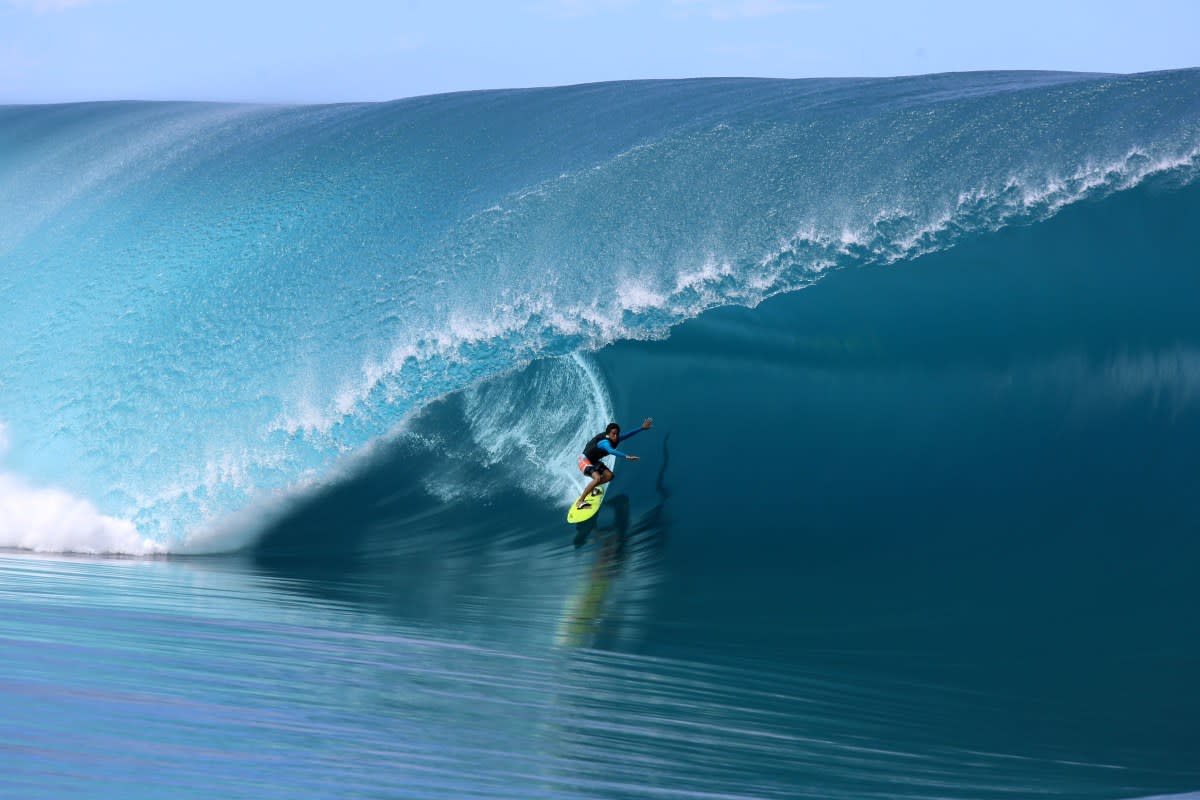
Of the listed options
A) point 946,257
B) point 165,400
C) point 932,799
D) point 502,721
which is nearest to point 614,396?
point 946,257

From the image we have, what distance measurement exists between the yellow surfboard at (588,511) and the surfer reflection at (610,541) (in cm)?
4

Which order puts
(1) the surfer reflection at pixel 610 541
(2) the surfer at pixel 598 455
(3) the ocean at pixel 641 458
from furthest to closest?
1. (2) the surfer at pixel 598 455
2. (1) the surfer reflection at pixel 610 541
3. (3) the ocean at pixel 641 458

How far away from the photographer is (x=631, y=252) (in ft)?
30.9

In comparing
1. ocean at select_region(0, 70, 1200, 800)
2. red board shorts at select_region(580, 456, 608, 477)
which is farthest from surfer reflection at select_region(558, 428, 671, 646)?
red board shorts at select_region(580, 456, 608, 477)

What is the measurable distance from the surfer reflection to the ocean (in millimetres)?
36

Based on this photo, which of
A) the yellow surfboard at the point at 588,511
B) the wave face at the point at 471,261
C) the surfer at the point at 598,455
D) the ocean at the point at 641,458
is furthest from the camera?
the wave face at the point at 471,261

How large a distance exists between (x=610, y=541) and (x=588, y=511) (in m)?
0.41

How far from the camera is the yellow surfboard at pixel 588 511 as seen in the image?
8133 millimetres

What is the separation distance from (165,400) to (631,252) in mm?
3920

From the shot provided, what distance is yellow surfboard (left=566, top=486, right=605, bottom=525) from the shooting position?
8.13 metres

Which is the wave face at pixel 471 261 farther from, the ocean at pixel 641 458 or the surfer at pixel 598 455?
the surfer at pixel 598 455

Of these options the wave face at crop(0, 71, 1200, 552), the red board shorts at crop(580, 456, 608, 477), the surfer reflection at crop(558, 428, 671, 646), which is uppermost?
the wave face at crop(0, 71, 1200, 552)

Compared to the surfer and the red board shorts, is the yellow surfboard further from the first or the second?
the red board shorts

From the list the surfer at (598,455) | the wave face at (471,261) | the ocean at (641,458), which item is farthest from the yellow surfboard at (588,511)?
the wave face at (471,261)
